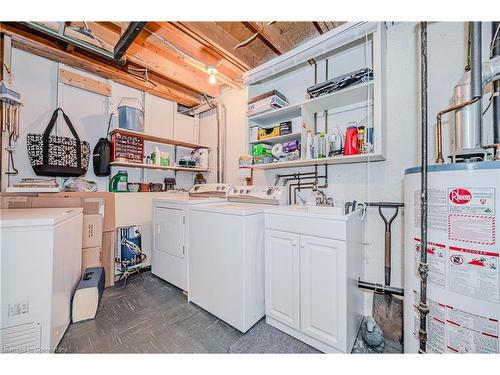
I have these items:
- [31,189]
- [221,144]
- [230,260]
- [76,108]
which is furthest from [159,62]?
[230,260]

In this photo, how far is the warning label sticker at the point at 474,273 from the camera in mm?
888

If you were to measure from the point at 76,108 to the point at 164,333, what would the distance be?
2787 millimetres

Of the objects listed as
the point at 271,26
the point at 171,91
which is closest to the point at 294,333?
the point at 271,26

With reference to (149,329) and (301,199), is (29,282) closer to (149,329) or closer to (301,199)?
(149,329)

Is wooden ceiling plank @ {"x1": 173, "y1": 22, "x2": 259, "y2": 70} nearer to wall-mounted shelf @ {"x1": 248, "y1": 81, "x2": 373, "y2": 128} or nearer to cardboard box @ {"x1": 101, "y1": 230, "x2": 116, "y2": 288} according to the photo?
wall-mounted shelf @ {"x1": 248, "y1": 81, "x2": 373, "y2": 128}

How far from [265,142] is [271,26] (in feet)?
3.68

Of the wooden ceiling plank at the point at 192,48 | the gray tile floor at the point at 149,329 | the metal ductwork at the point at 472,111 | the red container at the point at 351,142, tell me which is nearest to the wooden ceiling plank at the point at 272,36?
the wooden ceiling plank at the point at 192,48

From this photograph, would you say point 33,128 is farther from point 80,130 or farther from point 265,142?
point 265,142

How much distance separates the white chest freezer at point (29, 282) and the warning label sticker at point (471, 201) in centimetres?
234

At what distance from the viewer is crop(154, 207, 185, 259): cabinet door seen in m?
2.21

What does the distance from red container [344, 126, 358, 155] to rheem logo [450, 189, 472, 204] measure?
791 mm

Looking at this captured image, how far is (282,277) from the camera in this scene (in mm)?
1604

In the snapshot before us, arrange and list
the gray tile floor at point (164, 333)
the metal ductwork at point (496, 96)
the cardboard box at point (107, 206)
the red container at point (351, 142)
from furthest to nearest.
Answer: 1. the cardboard box at point (107, 206)
2. the red container at point (351, 142)
3. the gray tile floor at point (164, 333)
4. the metal ductwork at point (496, 96)

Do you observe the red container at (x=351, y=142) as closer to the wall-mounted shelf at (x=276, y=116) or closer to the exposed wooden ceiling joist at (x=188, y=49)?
the wall-mounted shelf at (x=276, y=116)
